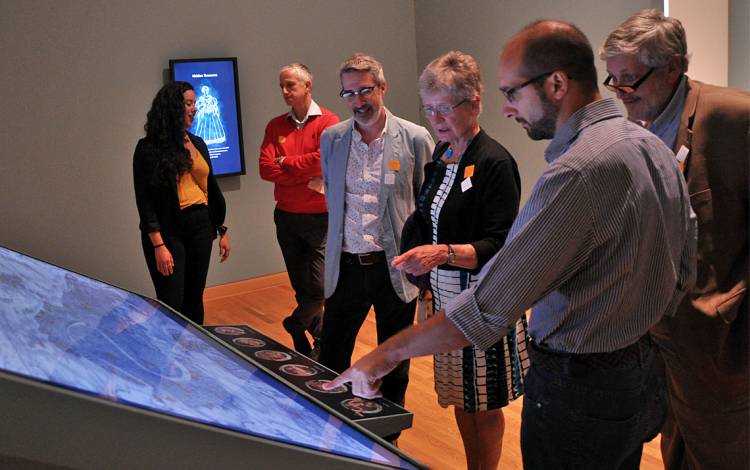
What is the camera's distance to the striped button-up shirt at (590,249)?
1.41 metres

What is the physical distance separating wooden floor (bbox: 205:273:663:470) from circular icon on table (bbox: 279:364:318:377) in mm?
1991

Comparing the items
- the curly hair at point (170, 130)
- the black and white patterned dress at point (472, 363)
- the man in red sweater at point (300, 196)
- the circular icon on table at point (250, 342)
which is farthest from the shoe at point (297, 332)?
the circular icon on table at point (250, 342)

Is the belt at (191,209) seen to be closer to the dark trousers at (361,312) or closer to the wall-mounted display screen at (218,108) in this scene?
the dark trousers at (361,312)

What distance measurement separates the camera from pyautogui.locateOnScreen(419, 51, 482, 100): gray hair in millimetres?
2580

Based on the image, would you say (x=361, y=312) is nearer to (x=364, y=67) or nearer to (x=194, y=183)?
(x=364, y=67)

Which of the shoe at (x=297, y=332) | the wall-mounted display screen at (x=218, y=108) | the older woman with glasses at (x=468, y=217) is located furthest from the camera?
the wall-mounted display screen at (x=218, y=108)

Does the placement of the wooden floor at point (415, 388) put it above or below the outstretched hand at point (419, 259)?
below

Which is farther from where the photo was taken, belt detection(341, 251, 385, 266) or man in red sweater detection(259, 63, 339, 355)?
man in red sweater detection(259, 63, 339, 355)

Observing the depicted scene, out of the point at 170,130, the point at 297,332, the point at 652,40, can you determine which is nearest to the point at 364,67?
the point at 652,40

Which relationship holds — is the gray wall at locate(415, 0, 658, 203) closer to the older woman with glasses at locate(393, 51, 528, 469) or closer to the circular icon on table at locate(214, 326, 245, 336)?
the older woman with glasses at locate(393, 51, 528, 469)

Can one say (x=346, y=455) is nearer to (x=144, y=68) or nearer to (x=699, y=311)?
(x=699, y=311)

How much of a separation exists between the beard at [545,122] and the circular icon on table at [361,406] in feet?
2.20

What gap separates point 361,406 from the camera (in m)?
1.29

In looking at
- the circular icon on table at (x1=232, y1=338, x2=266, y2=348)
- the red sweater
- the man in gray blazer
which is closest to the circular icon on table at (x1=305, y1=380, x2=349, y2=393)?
the circular icon on table at (x1=232, y1=338, x2=266, y2=348)
